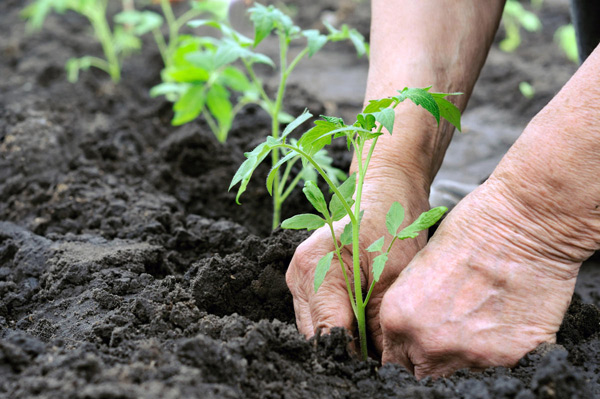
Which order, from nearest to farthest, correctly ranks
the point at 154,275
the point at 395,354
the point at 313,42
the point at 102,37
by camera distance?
the point at 395,354
the point at 154,275
the point at 313,42
the point at 102,37

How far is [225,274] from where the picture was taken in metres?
1.63

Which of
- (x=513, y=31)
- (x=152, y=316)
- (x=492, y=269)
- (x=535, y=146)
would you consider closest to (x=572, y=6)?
(x=535, y=146)

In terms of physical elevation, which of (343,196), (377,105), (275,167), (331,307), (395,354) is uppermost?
(377,105)

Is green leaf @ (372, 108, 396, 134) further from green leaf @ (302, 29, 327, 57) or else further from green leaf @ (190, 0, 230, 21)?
green leaf @ (190, 0, 230, 21)

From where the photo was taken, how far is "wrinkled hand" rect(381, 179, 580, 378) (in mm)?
1319

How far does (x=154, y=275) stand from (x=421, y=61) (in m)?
1.10

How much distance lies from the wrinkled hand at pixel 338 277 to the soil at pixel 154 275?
4.2 inches

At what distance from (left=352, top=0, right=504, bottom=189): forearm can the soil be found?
17.4 inches

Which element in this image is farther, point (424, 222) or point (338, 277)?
point (338, 277)

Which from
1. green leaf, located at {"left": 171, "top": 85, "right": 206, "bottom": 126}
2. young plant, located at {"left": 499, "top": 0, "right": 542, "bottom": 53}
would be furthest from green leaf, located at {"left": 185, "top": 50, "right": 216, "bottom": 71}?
young plant, located at {"left": 499, "top": 0, "right": 542, "bottom": 53}

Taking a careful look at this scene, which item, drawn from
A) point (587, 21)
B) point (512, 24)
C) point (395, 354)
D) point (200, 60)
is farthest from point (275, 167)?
point (512, 24)

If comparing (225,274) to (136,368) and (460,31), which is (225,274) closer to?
(136,368)

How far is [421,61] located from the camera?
74.5 inches

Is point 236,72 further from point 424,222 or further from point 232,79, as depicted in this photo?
point 424,222
